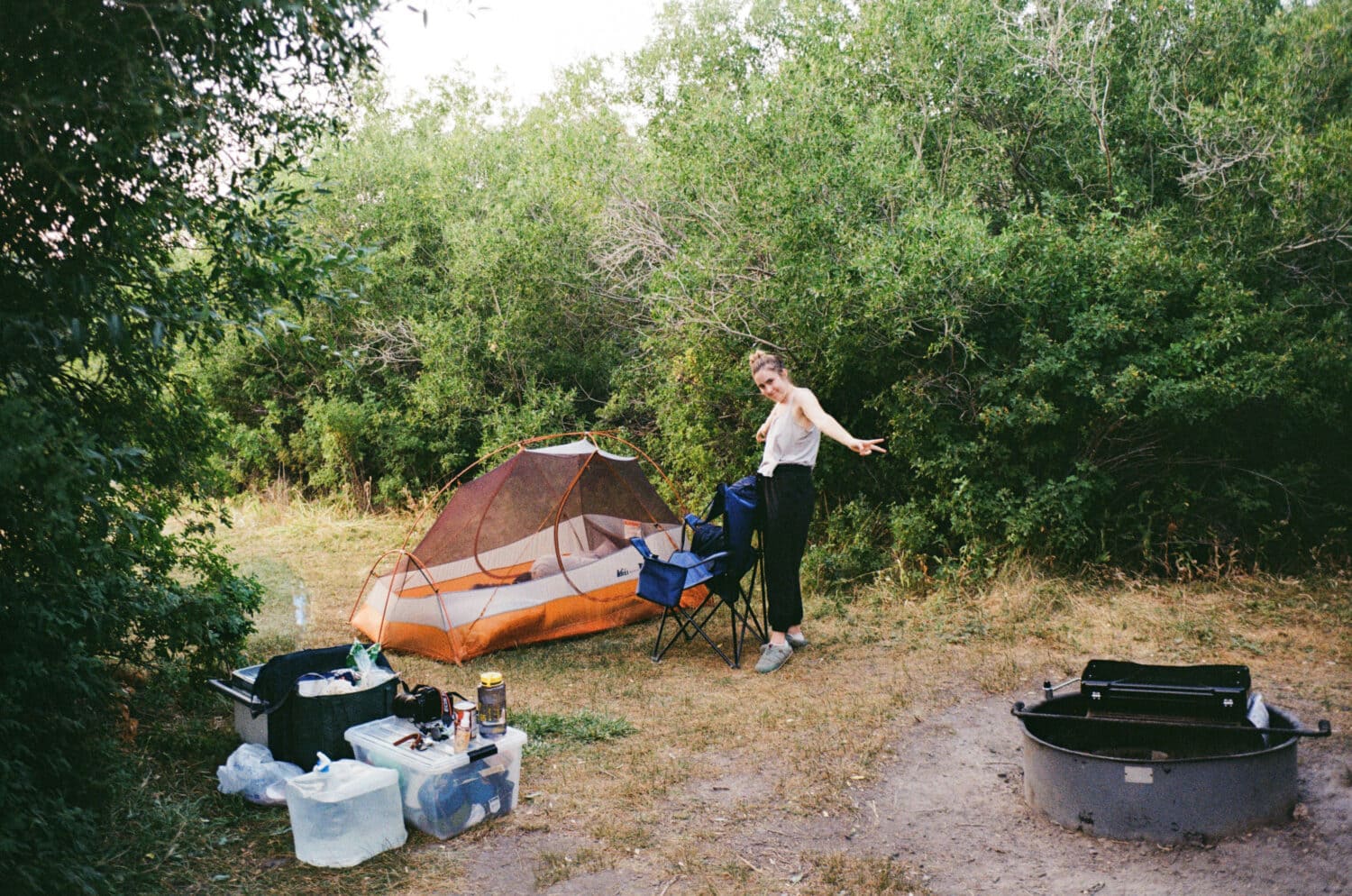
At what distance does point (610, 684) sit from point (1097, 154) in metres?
5.12

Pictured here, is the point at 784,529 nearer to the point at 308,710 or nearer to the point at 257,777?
the point at 308,710

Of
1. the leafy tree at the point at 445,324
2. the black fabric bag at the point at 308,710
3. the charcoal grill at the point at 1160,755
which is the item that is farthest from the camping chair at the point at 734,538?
the leafy tree at the point at 445,324

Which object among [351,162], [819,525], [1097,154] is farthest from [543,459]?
[351,162]

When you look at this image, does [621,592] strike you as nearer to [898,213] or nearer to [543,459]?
[543,459]

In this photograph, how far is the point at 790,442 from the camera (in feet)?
18.2

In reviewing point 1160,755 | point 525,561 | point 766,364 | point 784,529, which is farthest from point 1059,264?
point 525,561

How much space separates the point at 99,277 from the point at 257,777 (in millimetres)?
2004

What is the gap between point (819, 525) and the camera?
7.87m

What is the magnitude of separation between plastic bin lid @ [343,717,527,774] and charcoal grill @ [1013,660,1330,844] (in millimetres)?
1931

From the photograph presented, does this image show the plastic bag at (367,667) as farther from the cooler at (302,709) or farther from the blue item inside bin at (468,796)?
the blue item inside bin at (468,796)

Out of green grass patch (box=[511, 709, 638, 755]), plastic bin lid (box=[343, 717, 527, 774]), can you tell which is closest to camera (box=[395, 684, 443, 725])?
plastic bin lid (box=[343, 717, 527, 774])

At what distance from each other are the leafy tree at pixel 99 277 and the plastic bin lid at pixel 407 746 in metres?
0.87

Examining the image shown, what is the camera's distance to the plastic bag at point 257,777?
149 inches

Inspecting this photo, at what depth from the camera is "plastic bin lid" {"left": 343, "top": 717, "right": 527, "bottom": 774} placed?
3.54m
